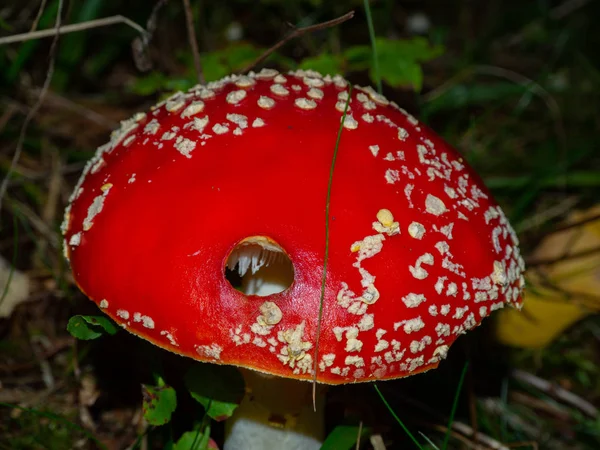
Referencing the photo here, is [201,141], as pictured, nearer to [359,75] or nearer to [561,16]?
[359,75]

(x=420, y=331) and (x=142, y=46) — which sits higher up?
(x=142, y=46)

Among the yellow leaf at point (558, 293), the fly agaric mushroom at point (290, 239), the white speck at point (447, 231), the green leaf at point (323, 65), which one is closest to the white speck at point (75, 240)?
the fly agaric mushroom at point (290, 239)

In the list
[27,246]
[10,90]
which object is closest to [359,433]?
[27,246]

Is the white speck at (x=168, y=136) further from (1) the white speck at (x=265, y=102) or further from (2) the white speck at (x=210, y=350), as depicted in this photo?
(2) the white speck at (x=210, y=350)

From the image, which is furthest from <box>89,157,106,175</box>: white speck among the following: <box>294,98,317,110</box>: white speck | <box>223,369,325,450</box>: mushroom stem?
<box>223,369,325,450</box>: mushroom stem

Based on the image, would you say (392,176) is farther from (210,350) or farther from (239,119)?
(210,350)

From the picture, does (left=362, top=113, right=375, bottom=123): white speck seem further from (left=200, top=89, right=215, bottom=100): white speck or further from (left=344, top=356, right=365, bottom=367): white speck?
(left=344, top=356, right=365, bottom=367): white speck

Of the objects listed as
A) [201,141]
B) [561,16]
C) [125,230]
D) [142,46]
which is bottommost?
[125,230]
